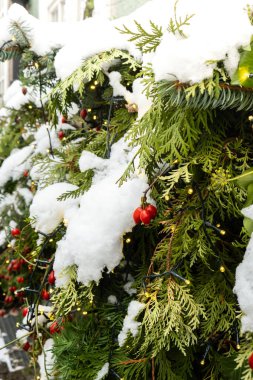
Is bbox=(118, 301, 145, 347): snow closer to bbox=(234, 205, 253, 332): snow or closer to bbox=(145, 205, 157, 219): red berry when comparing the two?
bbox=(145, 205, 157, 219): red berry

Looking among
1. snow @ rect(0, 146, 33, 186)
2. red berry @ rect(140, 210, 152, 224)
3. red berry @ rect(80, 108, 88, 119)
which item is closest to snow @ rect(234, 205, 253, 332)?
red berry @ rect(140, 210, 152, 224)

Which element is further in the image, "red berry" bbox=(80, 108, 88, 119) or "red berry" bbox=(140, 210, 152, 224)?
"red berry" bbox=(80, 108, 88, 119)

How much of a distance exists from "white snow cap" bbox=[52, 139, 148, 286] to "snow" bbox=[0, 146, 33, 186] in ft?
5.48

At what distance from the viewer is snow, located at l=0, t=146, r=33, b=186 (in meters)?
3.31

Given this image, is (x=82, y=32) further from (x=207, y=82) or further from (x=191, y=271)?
(x=191, y=271)

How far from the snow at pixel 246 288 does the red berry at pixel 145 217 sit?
0.41m

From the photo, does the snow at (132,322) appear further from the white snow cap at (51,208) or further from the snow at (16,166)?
the snow at (16,166)

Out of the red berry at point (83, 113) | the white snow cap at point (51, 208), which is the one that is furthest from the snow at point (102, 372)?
the red berry at point (83, 113)

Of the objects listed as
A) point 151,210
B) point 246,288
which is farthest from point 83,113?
point 246,288

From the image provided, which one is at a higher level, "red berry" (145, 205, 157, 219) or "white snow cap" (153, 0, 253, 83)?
"white snow cap" (153, 0, 253, 83)

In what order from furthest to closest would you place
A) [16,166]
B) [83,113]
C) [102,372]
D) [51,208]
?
[16,166], [83,113], [51,208], [102,372]

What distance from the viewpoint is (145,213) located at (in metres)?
1.46

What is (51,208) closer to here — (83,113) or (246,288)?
(83,113)

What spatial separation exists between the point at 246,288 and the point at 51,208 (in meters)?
1.07
